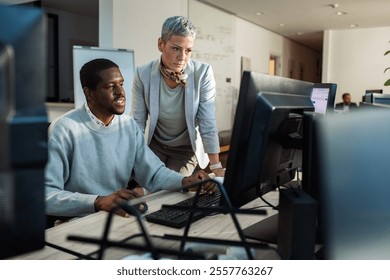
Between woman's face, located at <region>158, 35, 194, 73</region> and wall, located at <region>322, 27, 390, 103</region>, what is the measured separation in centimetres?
682

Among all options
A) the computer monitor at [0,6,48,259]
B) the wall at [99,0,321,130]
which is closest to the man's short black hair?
the computer monitor at [0,6,48,259]

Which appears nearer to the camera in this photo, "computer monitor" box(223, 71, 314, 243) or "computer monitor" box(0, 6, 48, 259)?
"computer monitor" box(0, 6, 48, 259)

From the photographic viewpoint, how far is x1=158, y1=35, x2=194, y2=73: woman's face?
1807mm

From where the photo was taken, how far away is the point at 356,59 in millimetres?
8266

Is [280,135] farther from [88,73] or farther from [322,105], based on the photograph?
[322,105]

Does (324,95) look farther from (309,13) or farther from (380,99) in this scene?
(309,13)

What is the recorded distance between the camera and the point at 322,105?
211 centimetres

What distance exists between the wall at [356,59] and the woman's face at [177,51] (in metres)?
6.82

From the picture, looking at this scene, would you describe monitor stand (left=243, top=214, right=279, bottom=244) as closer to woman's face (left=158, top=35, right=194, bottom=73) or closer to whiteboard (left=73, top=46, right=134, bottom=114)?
woman's face (left=158, top=35, right=194, bottom=73)

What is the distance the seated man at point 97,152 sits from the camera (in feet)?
3.90

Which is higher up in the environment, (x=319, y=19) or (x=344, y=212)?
(x=319, y=19)
